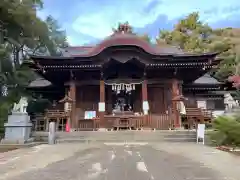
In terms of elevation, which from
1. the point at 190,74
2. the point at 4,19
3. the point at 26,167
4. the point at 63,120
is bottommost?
the point at 26,167

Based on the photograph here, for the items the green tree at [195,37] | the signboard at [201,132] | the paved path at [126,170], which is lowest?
the paved path at [126,170]

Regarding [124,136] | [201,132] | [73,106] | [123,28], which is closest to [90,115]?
[73,106]

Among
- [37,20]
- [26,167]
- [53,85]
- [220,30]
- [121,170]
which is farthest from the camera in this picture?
[220,30]

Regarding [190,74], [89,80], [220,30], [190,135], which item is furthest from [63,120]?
[220,30]

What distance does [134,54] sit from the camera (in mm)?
15477

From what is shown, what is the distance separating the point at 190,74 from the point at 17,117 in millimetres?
11051

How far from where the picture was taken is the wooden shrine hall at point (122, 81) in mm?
15086

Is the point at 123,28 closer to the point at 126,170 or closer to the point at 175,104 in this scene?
the point at 175,104

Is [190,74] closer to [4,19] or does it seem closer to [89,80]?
[89,80]

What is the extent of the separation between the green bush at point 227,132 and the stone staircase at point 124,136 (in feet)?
6.48

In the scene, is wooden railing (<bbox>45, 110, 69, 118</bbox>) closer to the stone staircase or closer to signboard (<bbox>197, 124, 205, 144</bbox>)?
the stone staircase

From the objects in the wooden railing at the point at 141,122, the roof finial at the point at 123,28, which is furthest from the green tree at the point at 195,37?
the wooden railing at the point at 141,122

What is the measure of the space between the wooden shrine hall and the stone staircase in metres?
1.69

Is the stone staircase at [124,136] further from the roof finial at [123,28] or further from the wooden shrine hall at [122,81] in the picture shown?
the roof finial at [123,28]
